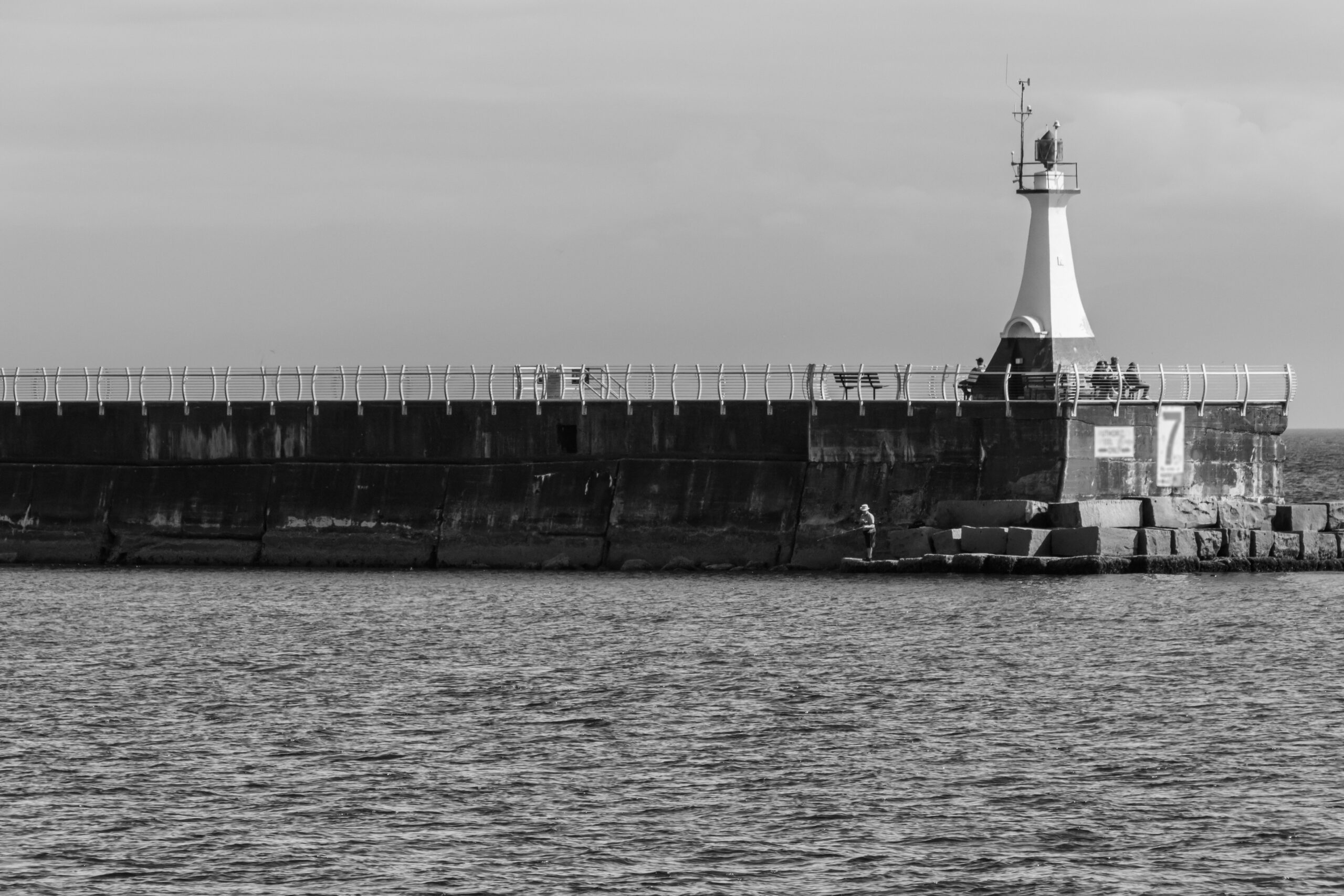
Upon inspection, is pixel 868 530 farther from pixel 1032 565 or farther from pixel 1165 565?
pixel 1165 565

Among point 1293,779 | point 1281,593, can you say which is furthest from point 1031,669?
point 1281,593

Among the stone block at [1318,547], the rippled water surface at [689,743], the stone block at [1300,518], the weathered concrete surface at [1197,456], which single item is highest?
the weathered concrete surface at [1197,456]

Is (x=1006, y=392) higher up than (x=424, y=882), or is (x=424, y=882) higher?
(x=1006, y=392)

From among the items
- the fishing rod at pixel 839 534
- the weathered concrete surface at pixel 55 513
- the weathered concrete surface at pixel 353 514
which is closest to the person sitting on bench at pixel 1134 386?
the fishing rod at pixel 839 534

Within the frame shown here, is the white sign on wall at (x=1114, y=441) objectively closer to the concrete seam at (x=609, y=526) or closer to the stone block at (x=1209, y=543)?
the stone block at (x=1209, y=543)

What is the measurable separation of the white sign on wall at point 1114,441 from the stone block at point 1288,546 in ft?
11.2

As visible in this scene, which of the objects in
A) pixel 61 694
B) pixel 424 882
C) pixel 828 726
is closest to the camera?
pixel 424 882

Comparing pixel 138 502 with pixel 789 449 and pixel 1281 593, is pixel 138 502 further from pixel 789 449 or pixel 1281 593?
pixel 1281 593

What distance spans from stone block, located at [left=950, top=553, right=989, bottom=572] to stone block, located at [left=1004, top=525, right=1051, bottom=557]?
52cm

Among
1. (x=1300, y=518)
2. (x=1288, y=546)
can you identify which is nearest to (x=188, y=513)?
(x=1288, y=546)

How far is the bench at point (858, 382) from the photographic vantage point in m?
41.3

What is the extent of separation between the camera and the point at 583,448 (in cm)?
4328

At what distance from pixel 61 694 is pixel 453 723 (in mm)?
6110

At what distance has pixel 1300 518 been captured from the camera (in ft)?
132
